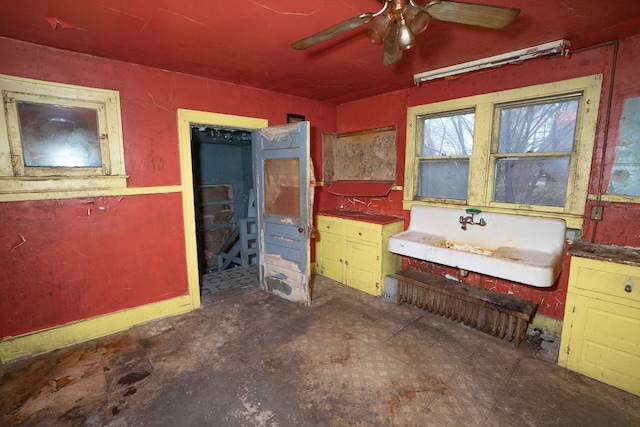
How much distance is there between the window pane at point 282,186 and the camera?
328cm

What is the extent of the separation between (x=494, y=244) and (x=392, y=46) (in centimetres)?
224

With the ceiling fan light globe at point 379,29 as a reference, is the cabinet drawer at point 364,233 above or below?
below

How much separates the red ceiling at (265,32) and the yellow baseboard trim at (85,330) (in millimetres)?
2470

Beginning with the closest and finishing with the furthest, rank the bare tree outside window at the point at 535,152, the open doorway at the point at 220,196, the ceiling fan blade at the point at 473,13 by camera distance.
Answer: the ceiling fan blade at the point at 473,13
the bare tree outside window at the point at 535,152
the open doorway at the point at 220,196

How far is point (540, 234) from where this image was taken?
268cm

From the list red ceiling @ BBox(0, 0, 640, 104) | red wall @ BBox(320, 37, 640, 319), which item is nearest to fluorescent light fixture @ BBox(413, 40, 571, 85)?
red ceiling @ BBox(0, 0, 640, 104)

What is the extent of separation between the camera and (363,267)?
372 centimetres

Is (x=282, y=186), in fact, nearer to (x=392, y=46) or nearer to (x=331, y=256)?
(x=331, y=256)

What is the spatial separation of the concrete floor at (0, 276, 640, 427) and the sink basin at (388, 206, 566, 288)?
2.42 ft

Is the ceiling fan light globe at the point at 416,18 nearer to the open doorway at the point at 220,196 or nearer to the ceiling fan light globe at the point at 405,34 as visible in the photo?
the ceiling fan light globe at the point at 405,34

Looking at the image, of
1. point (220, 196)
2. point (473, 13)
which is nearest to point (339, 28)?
point (473, 13)

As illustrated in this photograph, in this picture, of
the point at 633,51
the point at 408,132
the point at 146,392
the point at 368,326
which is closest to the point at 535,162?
the point at 633,51

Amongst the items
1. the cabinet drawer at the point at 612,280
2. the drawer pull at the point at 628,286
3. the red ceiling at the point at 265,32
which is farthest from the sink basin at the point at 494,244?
the red ceiling at the point at 265,32

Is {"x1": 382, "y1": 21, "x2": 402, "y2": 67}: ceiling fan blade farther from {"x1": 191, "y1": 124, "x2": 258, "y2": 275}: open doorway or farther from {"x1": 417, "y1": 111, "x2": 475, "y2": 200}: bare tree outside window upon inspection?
{"x1": 191, "y1": 124, "x2": 258, "y2": 275}: open doorway
